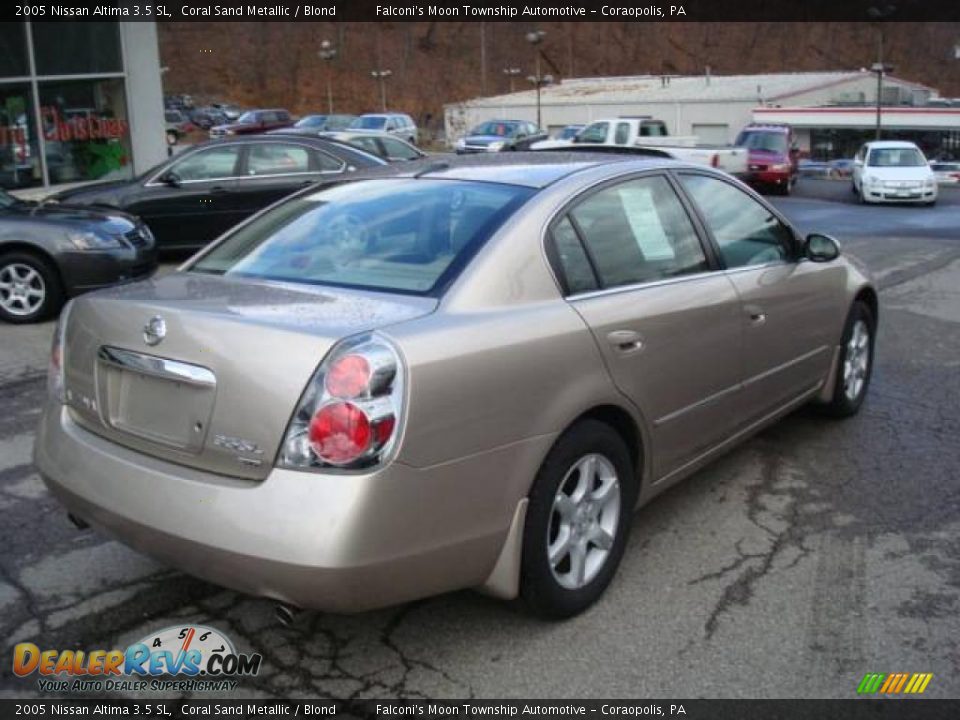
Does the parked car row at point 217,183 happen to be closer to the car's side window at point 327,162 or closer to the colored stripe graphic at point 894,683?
the car's side window at point 327,162

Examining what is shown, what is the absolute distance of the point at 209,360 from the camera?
293cm

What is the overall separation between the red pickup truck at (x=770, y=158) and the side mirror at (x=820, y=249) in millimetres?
23232

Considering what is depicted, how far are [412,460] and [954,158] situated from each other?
55.9 m

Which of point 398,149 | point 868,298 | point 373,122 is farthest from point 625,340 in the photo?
point 373,122

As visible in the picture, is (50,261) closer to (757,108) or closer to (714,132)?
(757,108)

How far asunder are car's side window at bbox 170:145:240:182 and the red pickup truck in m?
18.7

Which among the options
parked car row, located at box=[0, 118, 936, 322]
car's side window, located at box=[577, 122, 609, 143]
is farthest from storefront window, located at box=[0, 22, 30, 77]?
car's side window, located at box=[577, 122, 609, 143]

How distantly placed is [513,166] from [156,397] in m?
1.72

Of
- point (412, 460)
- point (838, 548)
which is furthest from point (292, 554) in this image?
point (838, 548)

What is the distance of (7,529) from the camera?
4.14 meters

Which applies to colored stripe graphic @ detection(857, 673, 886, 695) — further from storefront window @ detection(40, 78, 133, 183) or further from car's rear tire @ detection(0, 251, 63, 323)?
storefront window @ detection(40, 78, 133, 183)

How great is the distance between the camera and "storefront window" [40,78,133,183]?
1616cm

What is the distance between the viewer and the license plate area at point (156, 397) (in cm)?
294

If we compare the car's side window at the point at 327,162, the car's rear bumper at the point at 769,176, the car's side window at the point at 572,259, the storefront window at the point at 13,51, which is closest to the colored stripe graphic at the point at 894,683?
the car's side window at the point at 572,259
